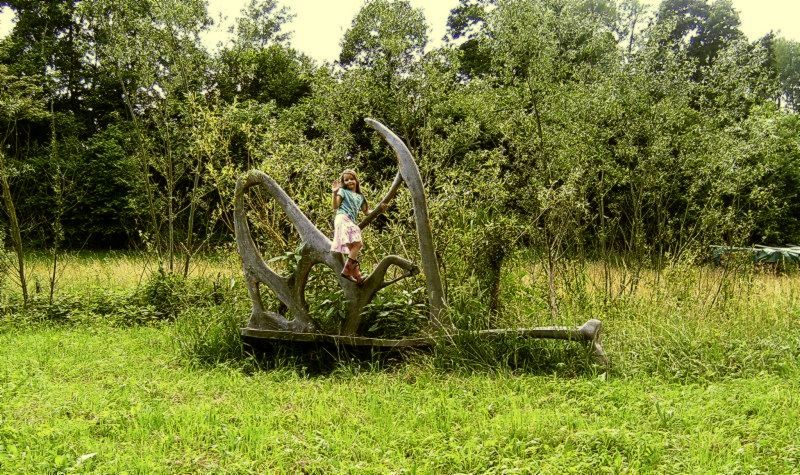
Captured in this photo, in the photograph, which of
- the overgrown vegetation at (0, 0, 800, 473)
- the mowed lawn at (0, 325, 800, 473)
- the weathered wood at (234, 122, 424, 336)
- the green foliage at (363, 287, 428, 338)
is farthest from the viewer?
the green foliage at (363, 287, 428, 338)

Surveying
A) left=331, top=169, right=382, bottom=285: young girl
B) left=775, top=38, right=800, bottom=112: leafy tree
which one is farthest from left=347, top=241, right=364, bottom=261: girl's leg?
left=775, top=38, right=800, bottom=112: leafy tree

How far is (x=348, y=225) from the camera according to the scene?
5.25 m

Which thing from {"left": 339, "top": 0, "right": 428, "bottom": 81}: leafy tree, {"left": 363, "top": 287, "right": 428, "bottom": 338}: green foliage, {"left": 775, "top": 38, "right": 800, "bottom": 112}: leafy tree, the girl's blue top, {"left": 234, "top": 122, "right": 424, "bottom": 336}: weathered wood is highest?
{"left": 775, "top": 38, "right": 800, "bottom": 112}: leafy tree

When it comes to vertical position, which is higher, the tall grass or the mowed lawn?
the tall grass

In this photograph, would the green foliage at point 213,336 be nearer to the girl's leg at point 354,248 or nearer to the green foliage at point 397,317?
the green foliage at point 397,317

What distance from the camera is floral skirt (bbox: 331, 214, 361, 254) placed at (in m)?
5.22

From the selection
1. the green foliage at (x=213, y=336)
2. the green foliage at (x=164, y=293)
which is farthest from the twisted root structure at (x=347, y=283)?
the green foliage at (x=164, y=293)

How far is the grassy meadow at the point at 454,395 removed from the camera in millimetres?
3336

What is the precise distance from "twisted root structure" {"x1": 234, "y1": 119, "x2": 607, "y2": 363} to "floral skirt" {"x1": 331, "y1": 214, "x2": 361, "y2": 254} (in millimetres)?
170

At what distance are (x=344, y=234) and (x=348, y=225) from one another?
0.09 meters

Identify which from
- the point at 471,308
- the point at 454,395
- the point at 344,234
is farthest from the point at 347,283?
the point at 454,395

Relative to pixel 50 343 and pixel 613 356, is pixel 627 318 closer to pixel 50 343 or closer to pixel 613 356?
pixel 613 356

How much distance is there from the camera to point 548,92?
744 centimetres

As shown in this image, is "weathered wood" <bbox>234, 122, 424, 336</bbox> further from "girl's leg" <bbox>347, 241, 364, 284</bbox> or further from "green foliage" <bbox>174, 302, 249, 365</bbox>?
"green foliage" <bbox>174, 302, 249, 365</bbox>
